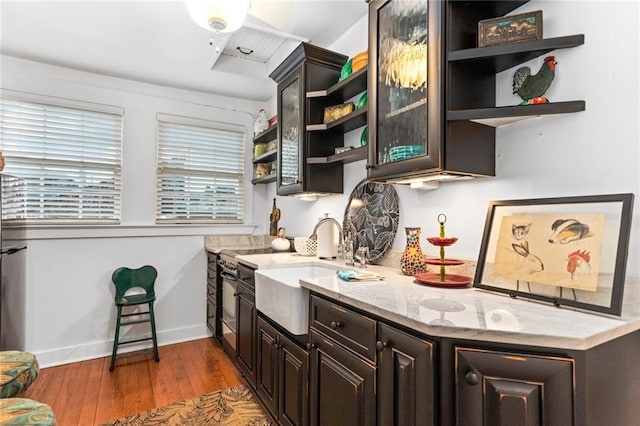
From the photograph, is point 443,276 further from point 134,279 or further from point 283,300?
point 134,279

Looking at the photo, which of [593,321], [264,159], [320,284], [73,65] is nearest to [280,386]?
[320,284]

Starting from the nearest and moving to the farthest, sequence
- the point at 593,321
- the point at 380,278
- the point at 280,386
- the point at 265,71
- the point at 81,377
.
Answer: the point at 593,321
the point at 380,278
the point at 280,386
the point at 81,377
the point at 265,71

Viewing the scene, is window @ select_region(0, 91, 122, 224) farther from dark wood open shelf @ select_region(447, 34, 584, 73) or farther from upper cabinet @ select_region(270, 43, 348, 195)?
dark wood open shelf @ select_region(447, 34, 584, 73)

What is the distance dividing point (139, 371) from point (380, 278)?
95.4 inches

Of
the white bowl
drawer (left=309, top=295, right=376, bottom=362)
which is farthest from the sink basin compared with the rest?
the white bowl

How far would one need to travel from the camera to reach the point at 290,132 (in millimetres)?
2762

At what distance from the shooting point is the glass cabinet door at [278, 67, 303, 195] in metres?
2.58

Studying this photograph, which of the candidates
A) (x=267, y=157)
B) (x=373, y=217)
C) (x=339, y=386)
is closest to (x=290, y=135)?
(x=267, y=157)

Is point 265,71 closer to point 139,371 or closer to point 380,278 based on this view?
point 380,278

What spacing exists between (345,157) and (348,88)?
1.58 ft

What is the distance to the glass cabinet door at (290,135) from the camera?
258 cm

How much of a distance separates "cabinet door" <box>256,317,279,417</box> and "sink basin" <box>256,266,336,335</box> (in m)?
0.15

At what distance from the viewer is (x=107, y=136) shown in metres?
3.29

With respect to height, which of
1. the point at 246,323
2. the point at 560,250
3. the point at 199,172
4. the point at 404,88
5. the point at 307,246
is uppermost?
the point at 404,88
